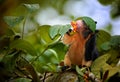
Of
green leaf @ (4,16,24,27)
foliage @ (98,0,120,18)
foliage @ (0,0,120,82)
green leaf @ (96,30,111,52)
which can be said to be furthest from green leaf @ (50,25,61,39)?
foliage @ (98,0,120,18)

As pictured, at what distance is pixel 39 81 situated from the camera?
0.72 meters

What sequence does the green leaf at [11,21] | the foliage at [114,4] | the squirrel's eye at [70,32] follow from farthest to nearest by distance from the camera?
1. the foliage at [114,4]
2. the squirrel's eye at [70,32]
3. the green leaf at [11,21]

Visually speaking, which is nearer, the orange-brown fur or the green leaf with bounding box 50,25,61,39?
the green leaf with bounding box 50,25,61,39

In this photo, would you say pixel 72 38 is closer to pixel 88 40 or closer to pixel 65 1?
pixel 88 40

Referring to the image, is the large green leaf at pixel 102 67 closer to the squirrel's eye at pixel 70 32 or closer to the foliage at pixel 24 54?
the foliage at pixel 24 54

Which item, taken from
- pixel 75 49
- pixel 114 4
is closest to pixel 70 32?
pixel 75 49

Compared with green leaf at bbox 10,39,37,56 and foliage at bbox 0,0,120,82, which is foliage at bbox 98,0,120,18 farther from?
green leaf at bbox 10,39,37,56

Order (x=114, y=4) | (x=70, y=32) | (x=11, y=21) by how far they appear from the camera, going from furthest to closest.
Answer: (x=114, y=4)
(x=70, y=32)
(x=11, y=21)

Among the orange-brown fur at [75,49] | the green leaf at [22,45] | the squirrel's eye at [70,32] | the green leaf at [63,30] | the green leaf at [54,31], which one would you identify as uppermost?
the green leaf at [63,30]

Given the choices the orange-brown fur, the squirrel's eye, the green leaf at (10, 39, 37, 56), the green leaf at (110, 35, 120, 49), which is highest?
the green leaf at (110, 35, 120, 49)

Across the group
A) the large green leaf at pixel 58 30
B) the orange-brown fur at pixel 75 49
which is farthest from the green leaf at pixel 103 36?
the large green leaf at pixel 58 30

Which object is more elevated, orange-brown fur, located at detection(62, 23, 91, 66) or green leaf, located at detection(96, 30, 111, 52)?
green leaf, located at detection(96, 30, 111, 52)

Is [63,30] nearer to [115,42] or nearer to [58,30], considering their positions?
[58,30]

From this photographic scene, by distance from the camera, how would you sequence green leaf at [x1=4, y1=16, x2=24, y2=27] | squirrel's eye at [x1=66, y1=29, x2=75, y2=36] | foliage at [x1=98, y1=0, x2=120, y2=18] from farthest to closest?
foliage at [x1=98, y1=0, x2=120, y2=18] < squirrel's eye at [x1=66, y1=29, x2=75, y2=36] < green leaf at [x1=4, y1=16, x2=24, y2=27]
